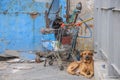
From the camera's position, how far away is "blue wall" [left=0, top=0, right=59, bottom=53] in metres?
12.3

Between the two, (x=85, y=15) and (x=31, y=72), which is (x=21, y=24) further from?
(x=31, y=72)

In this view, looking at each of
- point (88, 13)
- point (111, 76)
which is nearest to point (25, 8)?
point (88, 13)

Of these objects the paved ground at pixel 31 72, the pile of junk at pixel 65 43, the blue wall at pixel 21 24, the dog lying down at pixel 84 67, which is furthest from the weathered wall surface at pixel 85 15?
the dog lying down at pixel 84 67

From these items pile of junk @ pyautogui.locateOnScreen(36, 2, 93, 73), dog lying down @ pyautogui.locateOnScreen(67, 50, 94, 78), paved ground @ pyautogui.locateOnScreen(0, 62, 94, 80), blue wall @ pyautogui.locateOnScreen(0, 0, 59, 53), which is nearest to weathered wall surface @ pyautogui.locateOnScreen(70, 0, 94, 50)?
blue wall @ pyautogui.locateOnScreen(0, 0, 59, 53)

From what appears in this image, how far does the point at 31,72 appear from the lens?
973cm

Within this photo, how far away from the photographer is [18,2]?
1227 cm

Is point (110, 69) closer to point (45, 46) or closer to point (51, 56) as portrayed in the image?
point (51, 56)

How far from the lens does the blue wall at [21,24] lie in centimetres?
1226

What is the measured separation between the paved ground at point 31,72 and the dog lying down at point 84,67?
7.0 inches

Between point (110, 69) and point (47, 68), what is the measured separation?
195 inches

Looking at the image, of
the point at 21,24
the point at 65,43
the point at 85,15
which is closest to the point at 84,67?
the point at 65,43

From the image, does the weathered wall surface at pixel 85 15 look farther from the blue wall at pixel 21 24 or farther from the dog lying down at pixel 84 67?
the dog lying down at pixel 84 67

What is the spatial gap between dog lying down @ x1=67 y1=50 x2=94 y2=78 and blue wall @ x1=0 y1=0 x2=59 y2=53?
3.10 m

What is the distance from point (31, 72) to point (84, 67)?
156cm
